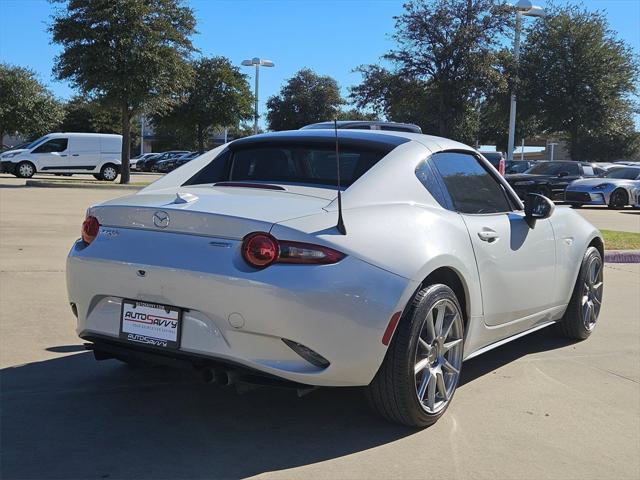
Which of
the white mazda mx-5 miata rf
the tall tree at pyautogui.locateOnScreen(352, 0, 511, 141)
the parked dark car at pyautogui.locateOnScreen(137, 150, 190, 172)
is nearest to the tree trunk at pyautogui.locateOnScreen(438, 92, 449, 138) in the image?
the tall tree at pyautogui.locateOnScreen(352, 0, 511, 141)

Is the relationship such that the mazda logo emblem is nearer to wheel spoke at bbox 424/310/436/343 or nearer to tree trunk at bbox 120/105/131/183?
wheel spoke at bbox 424/310/436/343

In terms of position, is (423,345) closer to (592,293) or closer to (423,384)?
(423,384)

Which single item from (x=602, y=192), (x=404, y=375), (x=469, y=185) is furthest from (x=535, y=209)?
(x=602, y=192)

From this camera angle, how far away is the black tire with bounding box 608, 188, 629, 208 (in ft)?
69.4

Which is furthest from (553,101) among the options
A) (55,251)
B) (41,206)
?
(55,251)

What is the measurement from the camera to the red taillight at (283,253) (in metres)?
3.26

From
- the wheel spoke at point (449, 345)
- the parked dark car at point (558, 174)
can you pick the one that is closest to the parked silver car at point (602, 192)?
the parked dark car at point (558, 174)

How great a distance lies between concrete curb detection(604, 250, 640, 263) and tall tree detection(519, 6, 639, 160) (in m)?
24.3

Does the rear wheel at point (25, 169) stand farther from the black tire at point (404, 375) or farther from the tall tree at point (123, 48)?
the black tire at point (404, 375)

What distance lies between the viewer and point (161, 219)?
352cm

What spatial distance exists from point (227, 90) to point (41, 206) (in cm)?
2884

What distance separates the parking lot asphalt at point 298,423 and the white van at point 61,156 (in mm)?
26253

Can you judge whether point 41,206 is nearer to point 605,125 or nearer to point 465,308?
point 465,308

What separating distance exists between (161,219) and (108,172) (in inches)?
1135
